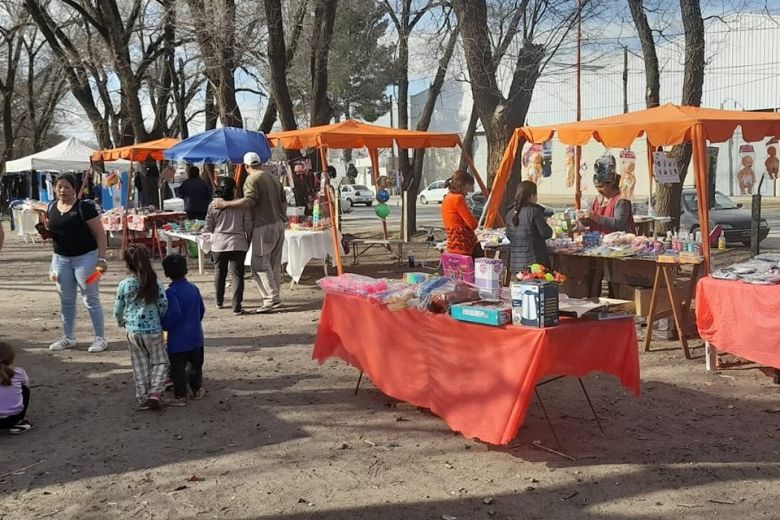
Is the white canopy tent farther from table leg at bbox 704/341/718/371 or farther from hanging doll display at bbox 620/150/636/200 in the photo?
table leg at bbox 704/341/718/371

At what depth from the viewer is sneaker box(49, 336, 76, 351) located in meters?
7.45

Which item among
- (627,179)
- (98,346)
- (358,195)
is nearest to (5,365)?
(98,346)

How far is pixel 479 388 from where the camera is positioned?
4512 mm

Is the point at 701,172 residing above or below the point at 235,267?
above

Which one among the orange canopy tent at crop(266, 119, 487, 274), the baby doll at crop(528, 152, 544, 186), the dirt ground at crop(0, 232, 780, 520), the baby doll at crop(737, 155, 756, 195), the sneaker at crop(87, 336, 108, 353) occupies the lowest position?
the dirt ground at crop(0, 232, 780, 520)

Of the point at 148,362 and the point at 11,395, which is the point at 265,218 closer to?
the point at 148,362

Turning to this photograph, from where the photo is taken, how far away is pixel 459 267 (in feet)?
20.0

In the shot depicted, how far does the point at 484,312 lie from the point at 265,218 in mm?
5233

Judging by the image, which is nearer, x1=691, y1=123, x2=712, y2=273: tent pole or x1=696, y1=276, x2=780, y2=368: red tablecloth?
x1=696, y1=276, x2=780, y2=368: red tablecloth

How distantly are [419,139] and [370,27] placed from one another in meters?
11.4

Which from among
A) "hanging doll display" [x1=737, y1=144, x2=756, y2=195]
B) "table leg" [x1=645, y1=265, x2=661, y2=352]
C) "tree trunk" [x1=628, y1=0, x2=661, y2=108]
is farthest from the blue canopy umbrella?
"table leg" [x1=645, y1=265, x2=661, y2=352]

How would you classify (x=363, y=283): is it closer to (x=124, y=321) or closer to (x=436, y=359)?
(x=436, y=359)

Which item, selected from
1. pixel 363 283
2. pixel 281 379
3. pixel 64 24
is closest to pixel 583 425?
pixel 363 283

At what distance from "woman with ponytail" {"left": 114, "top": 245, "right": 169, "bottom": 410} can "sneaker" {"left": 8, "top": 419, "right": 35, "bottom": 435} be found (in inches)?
29.2
